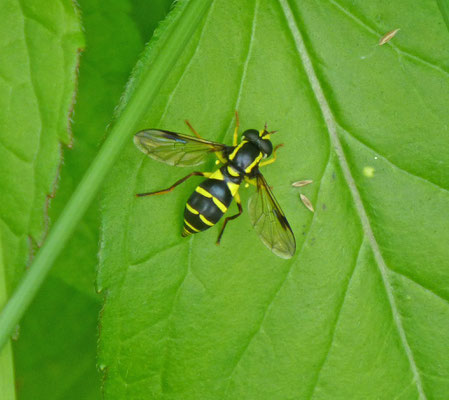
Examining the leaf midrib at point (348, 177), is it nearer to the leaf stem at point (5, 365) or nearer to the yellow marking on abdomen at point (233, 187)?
the yellow marking on abdomen at point (233, 187)

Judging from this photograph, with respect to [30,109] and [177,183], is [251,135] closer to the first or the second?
[177,183]

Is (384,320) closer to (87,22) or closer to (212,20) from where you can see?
(212,20)

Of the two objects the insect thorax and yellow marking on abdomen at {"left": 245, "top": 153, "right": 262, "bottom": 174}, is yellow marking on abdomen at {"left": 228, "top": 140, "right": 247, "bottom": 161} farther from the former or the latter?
yellow marking on abdomen at {"left": 245, "top": 153, "right": 262, "bottom": 174}

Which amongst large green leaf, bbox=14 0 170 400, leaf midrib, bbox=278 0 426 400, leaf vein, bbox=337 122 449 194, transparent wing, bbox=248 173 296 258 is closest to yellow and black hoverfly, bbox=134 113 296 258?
transparent wing, bbox=248 173 296 258

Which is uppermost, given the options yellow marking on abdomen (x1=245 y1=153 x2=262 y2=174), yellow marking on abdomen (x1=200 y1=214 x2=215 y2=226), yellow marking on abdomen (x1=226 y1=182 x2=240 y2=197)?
yellow marking on abdomen (x1=245 y1=153 x2=262 y2=174)

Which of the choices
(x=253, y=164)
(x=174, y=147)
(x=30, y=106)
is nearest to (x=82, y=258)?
(x=174, y=147)

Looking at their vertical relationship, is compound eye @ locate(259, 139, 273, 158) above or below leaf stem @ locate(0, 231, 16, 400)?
above

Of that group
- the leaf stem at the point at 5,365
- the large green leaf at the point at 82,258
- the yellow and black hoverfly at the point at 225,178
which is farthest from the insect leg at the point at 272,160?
the leaf stem at the point at 5,365
